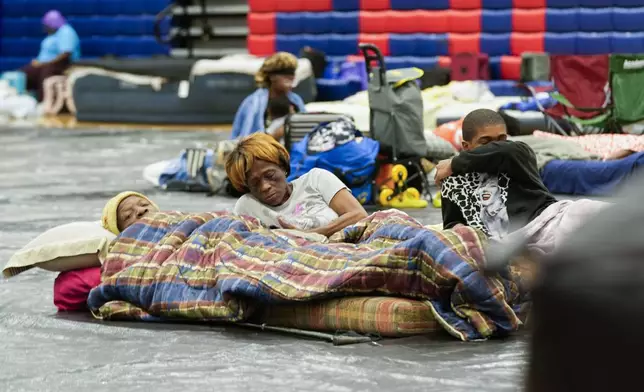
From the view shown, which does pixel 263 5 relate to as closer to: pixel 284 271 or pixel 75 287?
pixel 75 287

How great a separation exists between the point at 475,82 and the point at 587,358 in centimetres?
1161

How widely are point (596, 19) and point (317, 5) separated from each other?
11.3ft

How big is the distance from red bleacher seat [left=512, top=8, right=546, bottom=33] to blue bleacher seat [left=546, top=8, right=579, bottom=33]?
0.07 m

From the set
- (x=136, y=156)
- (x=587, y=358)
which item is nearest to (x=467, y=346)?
(x=587, y=358)

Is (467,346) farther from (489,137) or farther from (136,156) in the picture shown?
(136,156)

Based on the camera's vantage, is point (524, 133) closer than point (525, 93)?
Yes

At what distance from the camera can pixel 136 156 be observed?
1065 centimetres

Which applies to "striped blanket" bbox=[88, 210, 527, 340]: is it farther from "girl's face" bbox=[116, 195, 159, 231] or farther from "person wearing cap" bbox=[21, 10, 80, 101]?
"person wearing cap" bbox=[21, 10, 80, 101]

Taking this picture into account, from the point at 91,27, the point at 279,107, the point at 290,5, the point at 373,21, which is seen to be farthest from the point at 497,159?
the point at 91,27

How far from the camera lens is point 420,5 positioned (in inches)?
557

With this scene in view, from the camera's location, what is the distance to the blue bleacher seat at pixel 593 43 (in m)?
13.1

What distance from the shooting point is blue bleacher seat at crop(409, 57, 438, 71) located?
13859 mm

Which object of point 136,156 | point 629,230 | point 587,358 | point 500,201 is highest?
point 629,230

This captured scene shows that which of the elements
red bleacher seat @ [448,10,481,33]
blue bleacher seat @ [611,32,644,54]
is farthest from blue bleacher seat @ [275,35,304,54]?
blue bleacher seat @ [611,32,644,54]
